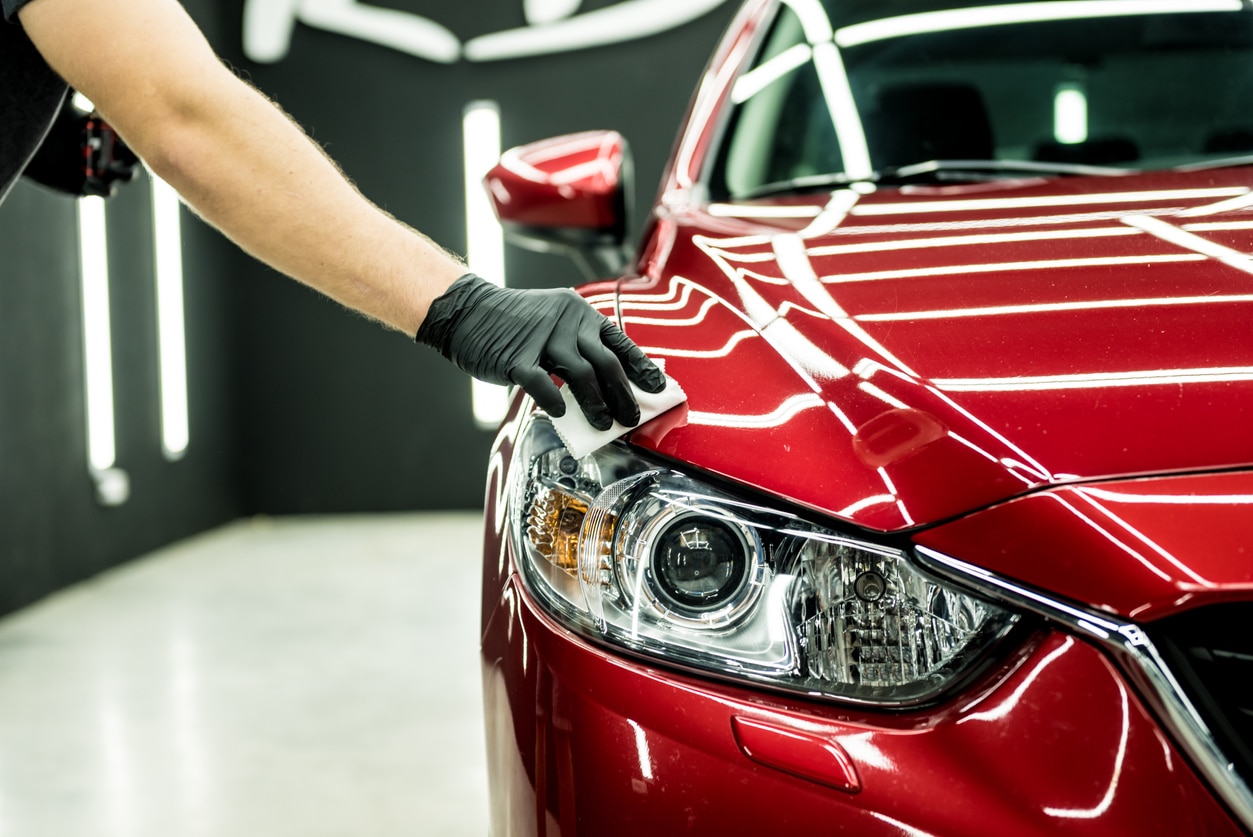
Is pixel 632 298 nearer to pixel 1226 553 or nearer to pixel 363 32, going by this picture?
pixel 1226 553

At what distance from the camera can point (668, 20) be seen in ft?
16.5

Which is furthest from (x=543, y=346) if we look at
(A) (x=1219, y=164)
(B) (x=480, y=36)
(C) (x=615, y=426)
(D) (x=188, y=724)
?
(B) (x=480, y=36)

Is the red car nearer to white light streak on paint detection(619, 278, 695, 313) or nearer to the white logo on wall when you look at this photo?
white light streak on paint detection(619, 278, 695, 313)

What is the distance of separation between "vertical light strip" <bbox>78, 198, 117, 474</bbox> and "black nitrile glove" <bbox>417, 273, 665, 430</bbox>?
3.34 m

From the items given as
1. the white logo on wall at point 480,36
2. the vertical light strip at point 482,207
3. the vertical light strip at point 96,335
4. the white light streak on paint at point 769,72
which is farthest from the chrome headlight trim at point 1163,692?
the white logo on wall at point 480,36

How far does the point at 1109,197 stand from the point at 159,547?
388 centimetres

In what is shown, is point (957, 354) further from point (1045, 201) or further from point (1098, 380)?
point (1045, 201)

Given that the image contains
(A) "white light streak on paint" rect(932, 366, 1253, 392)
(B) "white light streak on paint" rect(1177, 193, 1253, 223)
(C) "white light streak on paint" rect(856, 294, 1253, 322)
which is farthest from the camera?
(B) "white light streak on paint" rect(1177, 193, 1253, 223)

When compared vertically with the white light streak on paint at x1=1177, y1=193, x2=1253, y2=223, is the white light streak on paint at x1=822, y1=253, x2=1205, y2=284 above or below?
below

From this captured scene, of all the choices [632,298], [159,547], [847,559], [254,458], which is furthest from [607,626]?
[254,458]

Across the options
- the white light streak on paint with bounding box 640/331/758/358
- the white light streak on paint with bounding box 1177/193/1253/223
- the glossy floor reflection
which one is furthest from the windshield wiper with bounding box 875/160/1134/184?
the glossy floor reflection

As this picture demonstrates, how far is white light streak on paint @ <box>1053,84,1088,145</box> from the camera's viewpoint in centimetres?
162

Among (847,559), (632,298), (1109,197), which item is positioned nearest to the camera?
(847,559)

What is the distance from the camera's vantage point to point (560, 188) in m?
1.64
